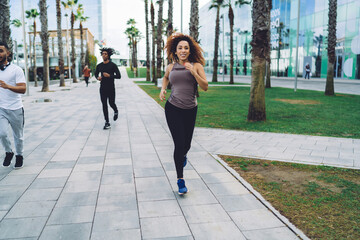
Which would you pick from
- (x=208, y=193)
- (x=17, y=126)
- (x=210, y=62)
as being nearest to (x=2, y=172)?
(x=17, y=126)

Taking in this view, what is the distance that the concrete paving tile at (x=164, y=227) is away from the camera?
10.1 feet

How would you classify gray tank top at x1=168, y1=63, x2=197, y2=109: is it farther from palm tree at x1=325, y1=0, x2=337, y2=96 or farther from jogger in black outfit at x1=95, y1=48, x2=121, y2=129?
palm tree at x1=325, y1=0, x2=337, y2=96

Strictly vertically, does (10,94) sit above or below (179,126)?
above

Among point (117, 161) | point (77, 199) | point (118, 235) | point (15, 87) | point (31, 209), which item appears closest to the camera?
point (118, 235)

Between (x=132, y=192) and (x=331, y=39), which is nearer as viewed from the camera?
(x=132, y=192)

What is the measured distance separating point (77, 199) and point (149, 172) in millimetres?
1311

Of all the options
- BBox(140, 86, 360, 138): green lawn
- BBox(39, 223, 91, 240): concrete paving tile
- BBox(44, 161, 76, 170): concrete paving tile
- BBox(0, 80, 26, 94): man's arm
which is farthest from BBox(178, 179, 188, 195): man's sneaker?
BBox(140, 86, 360, 138): green lawn

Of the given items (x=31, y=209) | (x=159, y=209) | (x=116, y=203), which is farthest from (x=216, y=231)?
(x=31, y=209)

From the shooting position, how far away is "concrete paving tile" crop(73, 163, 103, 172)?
508 cm

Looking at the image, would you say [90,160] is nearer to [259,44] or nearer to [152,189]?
[152,189]

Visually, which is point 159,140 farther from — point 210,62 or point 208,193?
point 210,62

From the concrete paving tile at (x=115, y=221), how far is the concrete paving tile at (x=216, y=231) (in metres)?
0.61

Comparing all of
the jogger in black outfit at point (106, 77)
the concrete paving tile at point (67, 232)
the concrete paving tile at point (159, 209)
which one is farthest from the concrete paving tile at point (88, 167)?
the jogger in black outfit at point (106, 77)

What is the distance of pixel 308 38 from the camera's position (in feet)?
137
